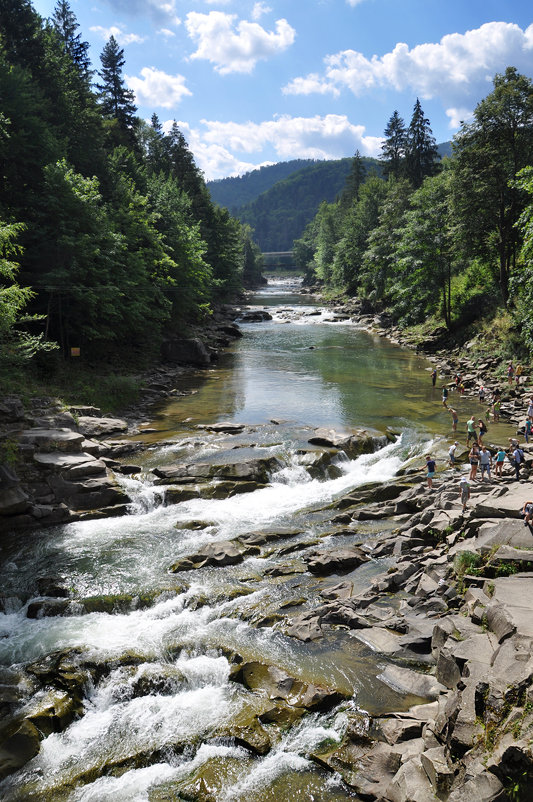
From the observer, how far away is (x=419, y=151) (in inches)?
3275

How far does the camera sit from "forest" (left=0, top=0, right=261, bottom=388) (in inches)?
1169

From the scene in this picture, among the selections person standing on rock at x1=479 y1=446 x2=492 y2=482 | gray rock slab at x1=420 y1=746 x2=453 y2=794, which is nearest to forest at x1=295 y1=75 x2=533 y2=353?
person standing on rock at x1=479 y1=446 x2=492 y2=482

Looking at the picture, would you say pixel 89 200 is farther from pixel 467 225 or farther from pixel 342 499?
pixel 467 225

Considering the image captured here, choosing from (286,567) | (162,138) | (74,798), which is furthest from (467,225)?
(162,138)

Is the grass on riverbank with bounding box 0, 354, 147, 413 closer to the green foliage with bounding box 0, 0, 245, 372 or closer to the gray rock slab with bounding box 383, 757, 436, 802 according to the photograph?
the green foliage with bounding box 0, 0, 245, 372

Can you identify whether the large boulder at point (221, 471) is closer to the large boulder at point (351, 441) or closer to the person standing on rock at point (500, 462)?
the large boulder at point (351, 441)

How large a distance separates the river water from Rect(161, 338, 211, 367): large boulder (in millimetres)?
18240

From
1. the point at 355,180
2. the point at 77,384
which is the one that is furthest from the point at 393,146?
the point at 77,384

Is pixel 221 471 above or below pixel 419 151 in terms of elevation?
below

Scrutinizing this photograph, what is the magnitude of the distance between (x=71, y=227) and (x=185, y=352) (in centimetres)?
1631

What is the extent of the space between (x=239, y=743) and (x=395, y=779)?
2.94 meters

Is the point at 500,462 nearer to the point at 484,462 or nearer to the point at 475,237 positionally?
the point at 484,462

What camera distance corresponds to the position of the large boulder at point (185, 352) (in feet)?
148

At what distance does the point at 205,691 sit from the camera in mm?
10898
